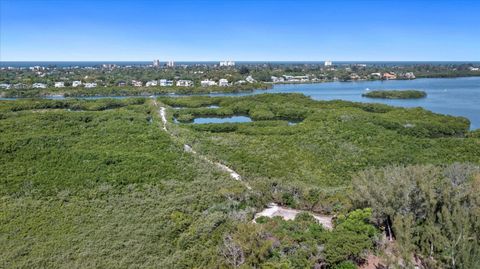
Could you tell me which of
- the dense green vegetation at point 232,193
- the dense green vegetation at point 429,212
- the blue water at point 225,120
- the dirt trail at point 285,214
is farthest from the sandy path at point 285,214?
the blue water at point 225,120

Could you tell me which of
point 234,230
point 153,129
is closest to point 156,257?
point 234,230

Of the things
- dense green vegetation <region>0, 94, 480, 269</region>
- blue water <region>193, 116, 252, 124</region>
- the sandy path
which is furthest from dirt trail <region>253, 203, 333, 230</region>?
blue water <region>193, 116, 252, 124</region>

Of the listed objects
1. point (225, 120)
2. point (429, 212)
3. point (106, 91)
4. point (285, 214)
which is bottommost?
point (285, 214)

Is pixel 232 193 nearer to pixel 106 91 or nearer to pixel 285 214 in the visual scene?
pixel 285 214

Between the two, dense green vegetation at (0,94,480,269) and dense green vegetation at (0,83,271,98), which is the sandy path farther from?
dense green vegetation at (0,83,271,98)

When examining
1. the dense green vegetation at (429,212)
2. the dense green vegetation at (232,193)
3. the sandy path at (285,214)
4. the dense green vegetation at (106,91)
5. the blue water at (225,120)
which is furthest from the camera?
the dense green vegetation at (106,91)

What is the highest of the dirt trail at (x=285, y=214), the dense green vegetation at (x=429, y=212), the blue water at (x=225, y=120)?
the dense green vegetation at (x=429, y=212)

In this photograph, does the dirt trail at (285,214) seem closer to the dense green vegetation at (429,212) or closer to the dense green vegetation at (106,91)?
the dense green vegetation at (429,212)

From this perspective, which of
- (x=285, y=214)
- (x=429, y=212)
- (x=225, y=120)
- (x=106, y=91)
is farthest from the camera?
(x=106, y=91)

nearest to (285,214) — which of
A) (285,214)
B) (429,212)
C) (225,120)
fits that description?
(285,214)
